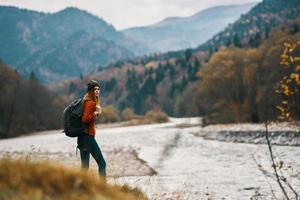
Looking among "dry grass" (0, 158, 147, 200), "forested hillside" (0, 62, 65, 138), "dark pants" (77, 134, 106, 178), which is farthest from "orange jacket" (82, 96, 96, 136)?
"forested hillside" (0, 62, 65, 138)

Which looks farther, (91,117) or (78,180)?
(91,117)

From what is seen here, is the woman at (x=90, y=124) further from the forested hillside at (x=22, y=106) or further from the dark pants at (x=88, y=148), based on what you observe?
the forested hillside at (x=22, y=106)

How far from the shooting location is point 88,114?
967 cm

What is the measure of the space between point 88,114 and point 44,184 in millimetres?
6064

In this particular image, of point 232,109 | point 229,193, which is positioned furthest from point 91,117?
point 232,109

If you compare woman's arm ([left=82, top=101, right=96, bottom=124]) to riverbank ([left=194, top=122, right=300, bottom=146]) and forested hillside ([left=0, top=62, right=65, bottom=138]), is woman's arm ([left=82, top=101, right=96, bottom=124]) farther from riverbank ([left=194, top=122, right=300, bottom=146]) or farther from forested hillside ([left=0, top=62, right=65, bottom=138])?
forested hillside ([left=0, top=62, right=65, bottom=138])

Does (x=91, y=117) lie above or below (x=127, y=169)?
above


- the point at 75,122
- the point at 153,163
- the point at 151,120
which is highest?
the point at 75,122

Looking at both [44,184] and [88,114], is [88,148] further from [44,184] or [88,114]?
[44,184]

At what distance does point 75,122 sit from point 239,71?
54203 mm

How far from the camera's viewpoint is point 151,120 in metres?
103

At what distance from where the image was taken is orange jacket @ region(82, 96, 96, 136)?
31.7ft

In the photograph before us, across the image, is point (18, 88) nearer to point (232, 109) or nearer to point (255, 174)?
point (232, 109)

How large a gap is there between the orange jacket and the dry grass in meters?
5.26
